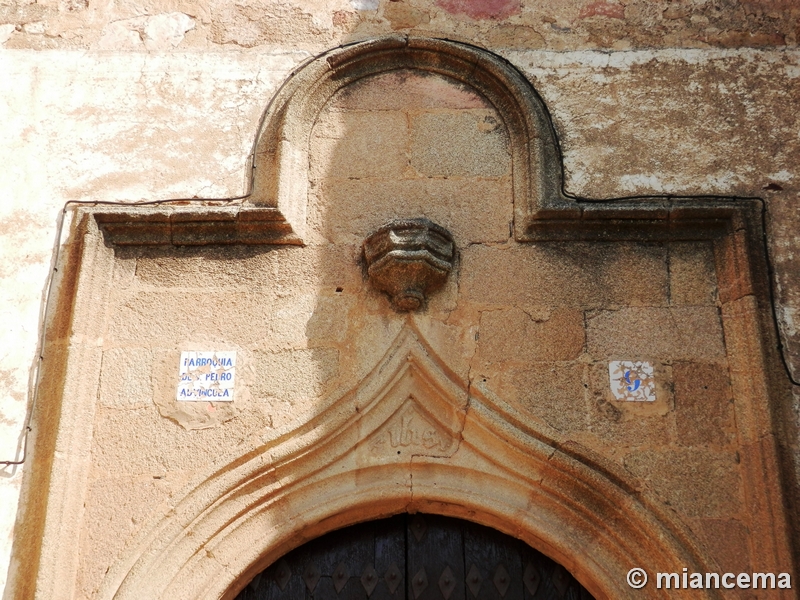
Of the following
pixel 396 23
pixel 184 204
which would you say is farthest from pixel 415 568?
pixel 396 23

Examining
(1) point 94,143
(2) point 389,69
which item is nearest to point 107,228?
(1) point 94,143

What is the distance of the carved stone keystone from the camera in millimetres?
3471

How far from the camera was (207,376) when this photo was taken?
343 centimetres

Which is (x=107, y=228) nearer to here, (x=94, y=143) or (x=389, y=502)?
(x=94, y=143)

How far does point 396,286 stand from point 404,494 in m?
0.73

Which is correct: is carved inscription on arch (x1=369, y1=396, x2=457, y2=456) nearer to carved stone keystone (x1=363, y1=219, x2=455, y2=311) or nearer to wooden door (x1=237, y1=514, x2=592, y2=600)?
wooden door (x1=237, y1=514, x2=592, y2=600)

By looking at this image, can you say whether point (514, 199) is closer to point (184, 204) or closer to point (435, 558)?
point (184, 204)

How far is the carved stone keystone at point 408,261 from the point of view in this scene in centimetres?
347

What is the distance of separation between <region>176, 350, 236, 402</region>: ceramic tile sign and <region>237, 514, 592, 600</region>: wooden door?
605 mm

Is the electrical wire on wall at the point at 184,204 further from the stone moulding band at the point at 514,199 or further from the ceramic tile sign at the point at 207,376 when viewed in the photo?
the ceramic tile sign at the point at 207,376

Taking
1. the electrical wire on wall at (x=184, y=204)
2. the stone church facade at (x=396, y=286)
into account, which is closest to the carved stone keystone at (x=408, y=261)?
the stone church facade at (x=396, y=286)

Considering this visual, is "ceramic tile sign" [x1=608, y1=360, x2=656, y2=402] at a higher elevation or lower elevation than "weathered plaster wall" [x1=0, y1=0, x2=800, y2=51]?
lower

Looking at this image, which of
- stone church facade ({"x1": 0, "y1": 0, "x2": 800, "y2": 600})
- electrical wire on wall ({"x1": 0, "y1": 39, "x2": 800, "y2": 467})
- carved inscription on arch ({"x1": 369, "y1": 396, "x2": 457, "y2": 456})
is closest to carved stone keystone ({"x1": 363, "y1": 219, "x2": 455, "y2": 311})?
stone church facade ({"x1": 0, "y1": 0, "x2": 800, "y2": 600})

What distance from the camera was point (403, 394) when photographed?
135 inches
